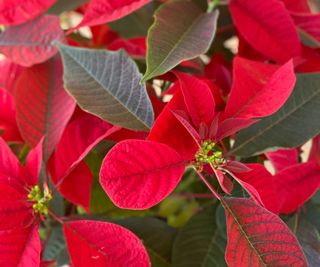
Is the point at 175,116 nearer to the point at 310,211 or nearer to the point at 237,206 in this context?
the point at 237,206

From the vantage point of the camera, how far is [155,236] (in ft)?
1.68

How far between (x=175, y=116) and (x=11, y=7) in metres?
0.23

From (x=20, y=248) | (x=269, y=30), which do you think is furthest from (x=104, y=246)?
(x=269, y=30)

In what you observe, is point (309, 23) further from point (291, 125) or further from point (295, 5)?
point (291, 125)

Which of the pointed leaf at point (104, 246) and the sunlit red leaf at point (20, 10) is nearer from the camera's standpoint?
the pointed leaf at point (104, 246)

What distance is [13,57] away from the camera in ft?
1.61

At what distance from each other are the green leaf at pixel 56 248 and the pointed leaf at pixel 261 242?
251 millimetres

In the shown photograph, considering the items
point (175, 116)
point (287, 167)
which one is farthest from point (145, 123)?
point (287, 167)

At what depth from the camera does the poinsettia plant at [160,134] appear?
0.36 m

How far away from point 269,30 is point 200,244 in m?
0.22

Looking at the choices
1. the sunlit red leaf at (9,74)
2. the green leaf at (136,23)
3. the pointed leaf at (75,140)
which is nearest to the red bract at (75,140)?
the pointed leaf at (75,140)

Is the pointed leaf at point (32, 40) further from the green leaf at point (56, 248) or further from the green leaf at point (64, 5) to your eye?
the green leaf at point (56, 248)

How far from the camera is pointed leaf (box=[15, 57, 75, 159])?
46 centimetres

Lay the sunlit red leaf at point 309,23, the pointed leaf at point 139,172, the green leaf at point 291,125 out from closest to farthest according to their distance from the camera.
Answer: the pointed leaf at point 139,172 < the green leaf at point 291,125 < the sunlit red leaf at point 309,23
